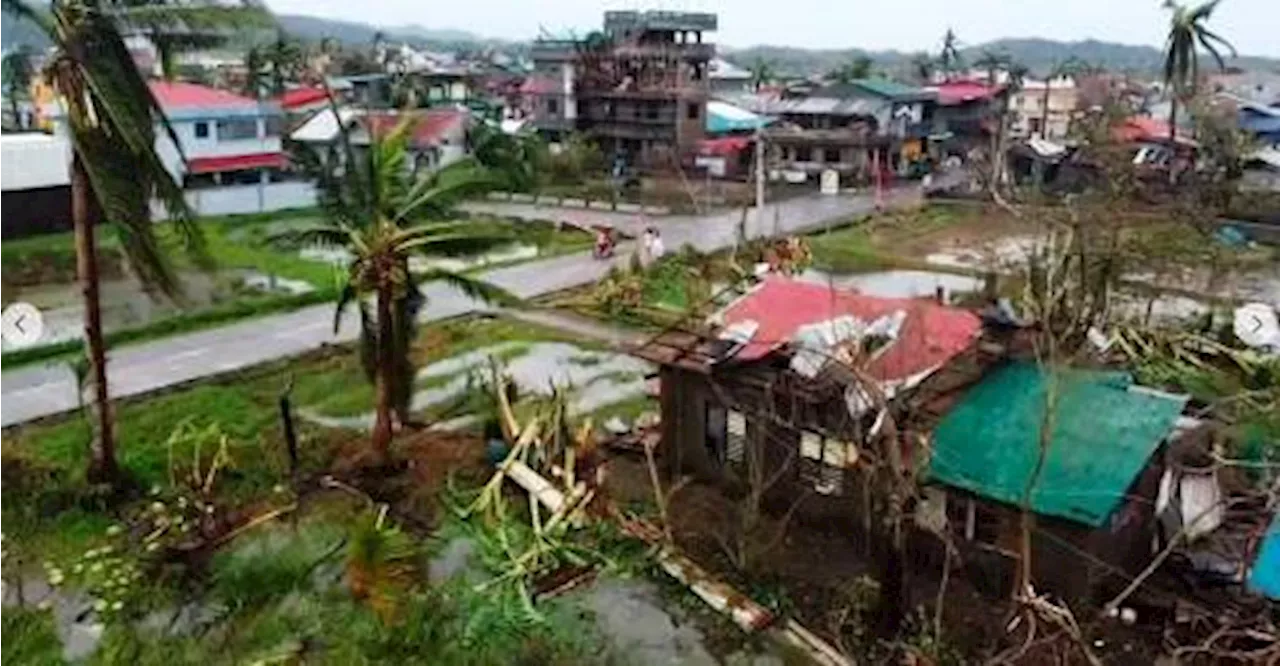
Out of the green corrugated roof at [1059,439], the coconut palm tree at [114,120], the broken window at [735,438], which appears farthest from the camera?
the broken window at [735,438]

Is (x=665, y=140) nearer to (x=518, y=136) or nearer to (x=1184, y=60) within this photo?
(x=518, y=136)

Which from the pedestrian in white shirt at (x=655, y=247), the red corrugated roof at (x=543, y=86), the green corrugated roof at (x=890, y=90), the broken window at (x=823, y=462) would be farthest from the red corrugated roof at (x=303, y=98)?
the broken window at (x=823, y=462)

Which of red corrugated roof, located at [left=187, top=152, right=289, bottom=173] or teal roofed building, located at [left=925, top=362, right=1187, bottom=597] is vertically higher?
red corrugated roof, located at [left=187, top=152, right=289, bottom=173]

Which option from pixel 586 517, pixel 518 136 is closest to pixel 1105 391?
pixel 586 517

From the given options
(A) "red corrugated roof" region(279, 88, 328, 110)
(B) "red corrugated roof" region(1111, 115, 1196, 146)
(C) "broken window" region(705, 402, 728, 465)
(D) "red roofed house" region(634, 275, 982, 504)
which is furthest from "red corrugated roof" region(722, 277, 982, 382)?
(A) "red corrugated roof" region(279, 88, 328, 110)

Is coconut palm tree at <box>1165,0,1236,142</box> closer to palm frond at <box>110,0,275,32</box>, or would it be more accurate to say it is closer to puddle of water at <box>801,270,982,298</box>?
puddle of water at <box>801,270,982,298</box>

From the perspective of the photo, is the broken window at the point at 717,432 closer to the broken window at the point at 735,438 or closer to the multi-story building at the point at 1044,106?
the broken window at the point at 735,438
